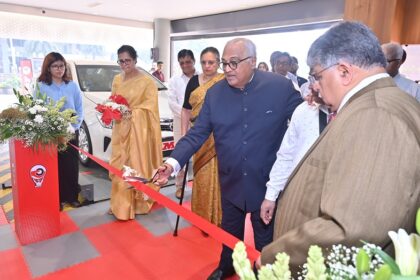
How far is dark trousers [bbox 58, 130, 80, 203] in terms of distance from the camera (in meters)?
3.52

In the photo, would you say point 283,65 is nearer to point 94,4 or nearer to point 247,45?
point 247,45

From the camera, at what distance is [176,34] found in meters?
12.6

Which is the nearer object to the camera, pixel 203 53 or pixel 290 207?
pixel 290 207

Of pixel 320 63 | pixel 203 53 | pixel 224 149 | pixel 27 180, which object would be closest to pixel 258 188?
pixel 224 149

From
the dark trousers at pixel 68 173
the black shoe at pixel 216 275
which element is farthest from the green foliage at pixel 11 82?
the black shoe at pixel 216 275

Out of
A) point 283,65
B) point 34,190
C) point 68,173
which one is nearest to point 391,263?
point 34,190

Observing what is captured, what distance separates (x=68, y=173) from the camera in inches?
140

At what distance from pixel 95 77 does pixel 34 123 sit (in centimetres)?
286

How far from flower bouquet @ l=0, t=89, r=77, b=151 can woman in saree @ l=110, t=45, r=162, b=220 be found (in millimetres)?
588

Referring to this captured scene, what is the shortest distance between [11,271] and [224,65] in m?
2.10

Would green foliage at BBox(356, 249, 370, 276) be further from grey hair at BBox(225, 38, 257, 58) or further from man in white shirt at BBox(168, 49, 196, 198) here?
man in white shirt at BBox(168, 49, 196, 198)

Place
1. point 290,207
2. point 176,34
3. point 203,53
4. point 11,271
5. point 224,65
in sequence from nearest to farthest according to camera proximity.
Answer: point 290,207 < point 224,65 < point 11,271 < point 203,53 < point 176,34

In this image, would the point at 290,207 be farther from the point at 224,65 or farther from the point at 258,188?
the point at 224,65

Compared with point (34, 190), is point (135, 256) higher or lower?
lower
